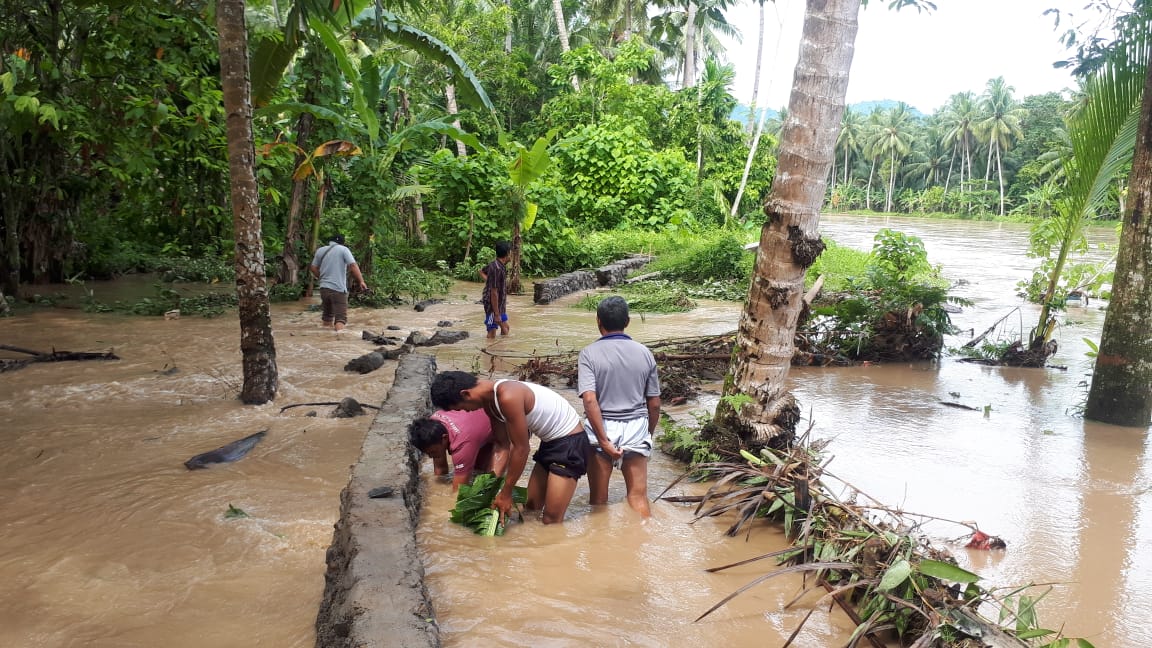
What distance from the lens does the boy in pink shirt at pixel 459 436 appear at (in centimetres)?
486

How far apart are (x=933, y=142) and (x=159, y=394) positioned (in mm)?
81663

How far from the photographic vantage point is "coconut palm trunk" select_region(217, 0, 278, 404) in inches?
244

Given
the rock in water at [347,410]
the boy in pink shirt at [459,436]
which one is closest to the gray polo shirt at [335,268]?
the rock in water at [347,410]

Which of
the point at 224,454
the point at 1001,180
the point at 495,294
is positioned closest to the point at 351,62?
the point at 495,294

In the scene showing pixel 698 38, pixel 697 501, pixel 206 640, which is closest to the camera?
pixel 206 640

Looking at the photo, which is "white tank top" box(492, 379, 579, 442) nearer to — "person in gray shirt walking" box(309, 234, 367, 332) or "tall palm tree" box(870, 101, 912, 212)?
"person in gray shirt walking" box(309, 234, 367, 332)

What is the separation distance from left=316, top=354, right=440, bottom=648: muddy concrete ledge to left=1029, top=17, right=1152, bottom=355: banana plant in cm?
766

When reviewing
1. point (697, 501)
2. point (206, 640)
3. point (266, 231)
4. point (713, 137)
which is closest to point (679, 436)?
point (697, 501)

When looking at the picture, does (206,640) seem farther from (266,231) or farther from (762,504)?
(266,231)

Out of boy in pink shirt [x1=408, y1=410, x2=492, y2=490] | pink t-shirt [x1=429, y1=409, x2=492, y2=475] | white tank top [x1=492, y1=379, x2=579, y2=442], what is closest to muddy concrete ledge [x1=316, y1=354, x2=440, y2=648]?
boy in pink shirt [x1=408, y1=410, x2=492, y2=490]

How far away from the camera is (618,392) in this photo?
4.66 metres

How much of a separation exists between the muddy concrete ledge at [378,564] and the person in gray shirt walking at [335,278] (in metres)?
5.67

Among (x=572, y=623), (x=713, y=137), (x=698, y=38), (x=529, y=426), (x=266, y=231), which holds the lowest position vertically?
(x=572, y=623)

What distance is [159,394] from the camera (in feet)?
23.6
